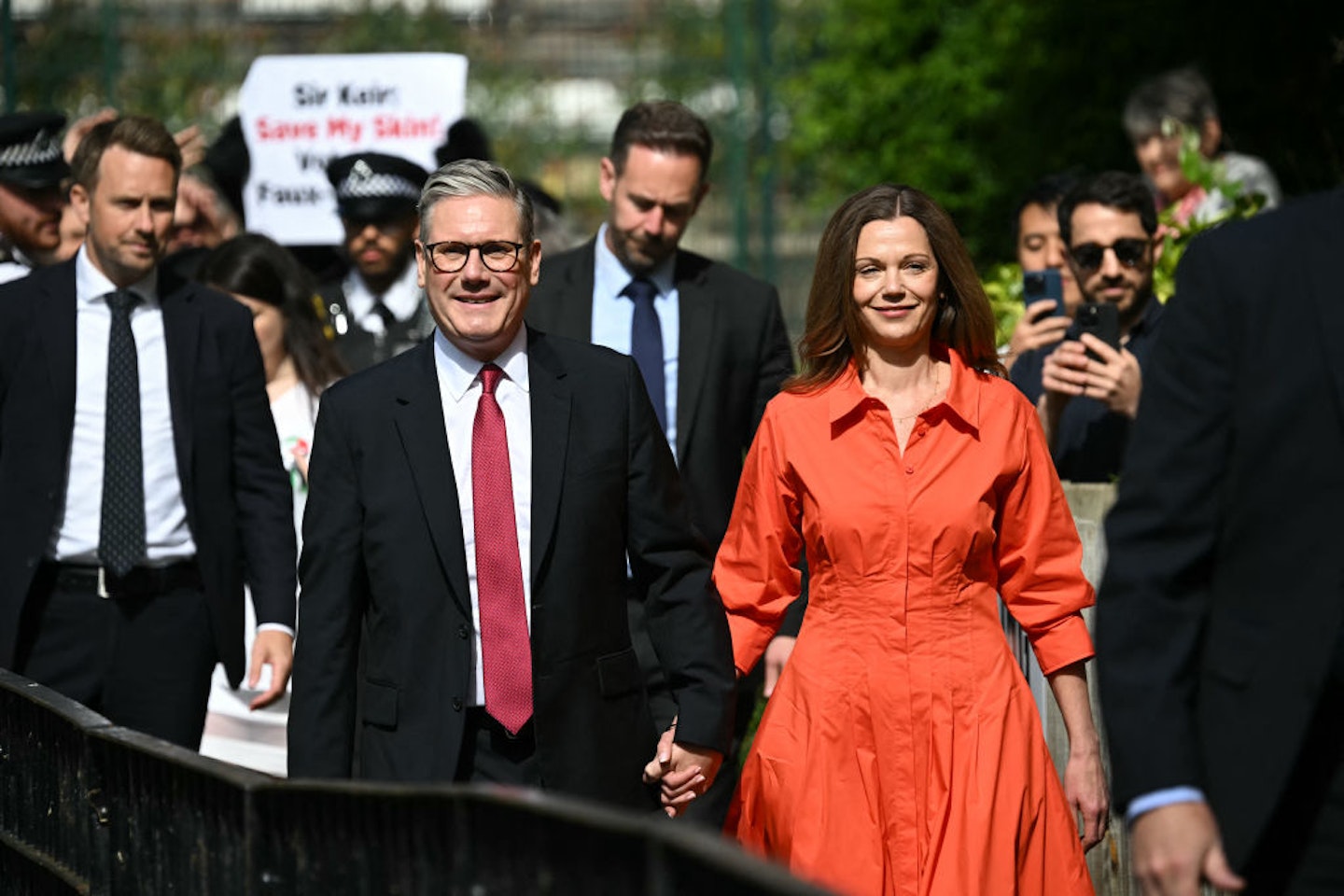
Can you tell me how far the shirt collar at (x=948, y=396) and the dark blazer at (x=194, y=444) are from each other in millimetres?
1843

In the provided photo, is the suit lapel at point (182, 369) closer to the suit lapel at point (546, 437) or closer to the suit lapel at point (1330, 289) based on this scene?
the suit lapel at point (546, 437)

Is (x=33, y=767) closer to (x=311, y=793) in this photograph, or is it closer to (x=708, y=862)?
(x=311, y=793)

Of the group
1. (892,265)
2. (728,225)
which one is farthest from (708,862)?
(728,225)

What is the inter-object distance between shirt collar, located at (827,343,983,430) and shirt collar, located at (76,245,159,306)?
7.10 feet

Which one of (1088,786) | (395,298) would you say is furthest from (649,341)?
(1088,786)

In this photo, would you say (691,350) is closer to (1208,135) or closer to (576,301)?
(576,301)

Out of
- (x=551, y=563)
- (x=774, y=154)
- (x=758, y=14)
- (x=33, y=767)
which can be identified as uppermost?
(x=758, y=14)

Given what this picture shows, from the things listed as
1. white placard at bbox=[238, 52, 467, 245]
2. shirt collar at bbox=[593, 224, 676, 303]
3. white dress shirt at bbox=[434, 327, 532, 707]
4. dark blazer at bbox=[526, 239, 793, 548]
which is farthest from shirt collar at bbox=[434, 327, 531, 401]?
white placard at bbox=[238, 52, 467, 245]

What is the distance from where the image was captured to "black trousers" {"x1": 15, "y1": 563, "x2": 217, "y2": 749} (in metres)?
6.39

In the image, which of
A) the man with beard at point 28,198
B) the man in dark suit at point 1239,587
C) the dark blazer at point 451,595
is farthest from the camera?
the man with beard at point 28,198

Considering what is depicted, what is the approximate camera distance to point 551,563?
5020 mm

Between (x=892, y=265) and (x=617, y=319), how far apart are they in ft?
5.67

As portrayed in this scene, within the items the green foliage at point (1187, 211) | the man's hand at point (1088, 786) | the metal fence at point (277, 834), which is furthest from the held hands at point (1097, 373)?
the metal fence at point (277, 834)

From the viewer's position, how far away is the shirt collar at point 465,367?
17.0ft
